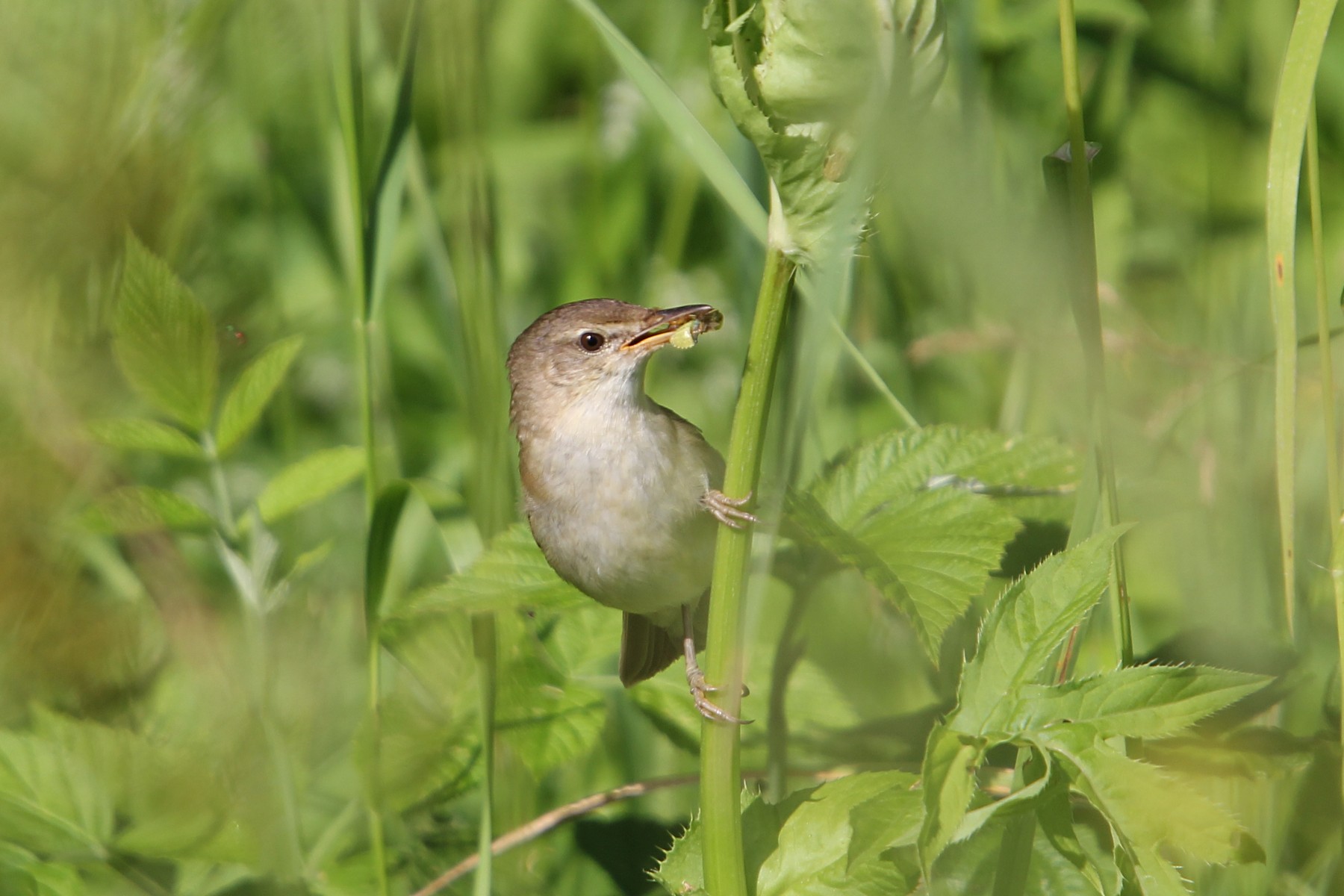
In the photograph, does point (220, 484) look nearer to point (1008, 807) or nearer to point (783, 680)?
point (783, 680)

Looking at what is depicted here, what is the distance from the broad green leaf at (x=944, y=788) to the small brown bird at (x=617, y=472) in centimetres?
83

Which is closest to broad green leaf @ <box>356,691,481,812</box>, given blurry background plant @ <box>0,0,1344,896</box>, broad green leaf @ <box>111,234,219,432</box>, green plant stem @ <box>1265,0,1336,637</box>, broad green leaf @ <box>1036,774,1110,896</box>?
blurry background plant @ <box>0,0,1344,896</box>

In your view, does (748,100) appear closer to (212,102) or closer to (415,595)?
(415,595)

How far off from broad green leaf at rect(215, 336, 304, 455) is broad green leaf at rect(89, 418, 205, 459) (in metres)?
0.06

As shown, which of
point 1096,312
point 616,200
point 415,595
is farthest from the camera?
point 616,200

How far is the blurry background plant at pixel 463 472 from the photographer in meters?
1.69

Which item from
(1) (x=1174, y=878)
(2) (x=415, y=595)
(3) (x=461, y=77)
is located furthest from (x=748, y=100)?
(2) (x=415, y=595)

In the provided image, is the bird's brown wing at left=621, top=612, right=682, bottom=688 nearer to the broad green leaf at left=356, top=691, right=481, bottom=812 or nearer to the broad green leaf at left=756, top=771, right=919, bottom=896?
the broad green leaf at left=356, top=691, right=481, bottom=812

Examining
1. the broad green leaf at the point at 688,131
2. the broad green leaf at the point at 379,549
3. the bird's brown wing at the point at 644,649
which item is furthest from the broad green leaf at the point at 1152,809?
the bird's brown wing at the point at 644,649

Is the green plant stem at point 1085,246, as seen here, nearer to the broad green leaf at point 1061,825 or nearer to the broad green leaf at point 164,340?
the broad green leaf at point 1061,825

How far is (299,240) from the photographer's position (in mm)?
3920

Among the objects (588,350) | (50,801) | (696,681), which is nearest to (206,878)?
(50,801)

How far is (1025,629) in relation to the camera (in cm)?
136

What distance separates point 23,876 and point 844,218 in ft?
5.24
